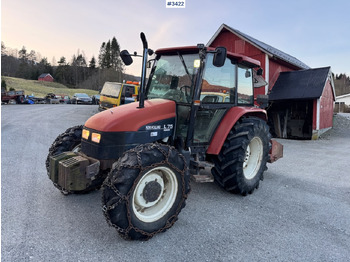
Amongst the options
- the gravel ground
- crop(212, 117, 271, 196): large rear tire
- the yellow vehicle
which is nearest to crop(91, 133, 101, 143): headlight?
the gravel ground

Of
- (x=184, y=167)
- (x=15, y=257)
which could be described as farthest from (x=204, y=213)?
(x=15, y=257)

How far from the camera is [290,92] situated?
1251cm

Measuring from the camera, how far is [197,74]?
3449 millimetres

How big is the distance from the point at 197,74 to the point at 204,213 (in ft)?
6.09

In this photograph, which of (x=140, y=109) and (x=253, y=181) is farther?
(x=253, y=181)

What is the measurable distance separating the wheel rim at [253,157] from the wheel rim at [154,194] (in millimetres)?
1801

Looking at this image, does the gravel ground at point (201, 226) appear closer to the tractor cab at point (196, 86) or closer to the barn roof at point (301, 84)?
the tractor cab at point (196, 86)

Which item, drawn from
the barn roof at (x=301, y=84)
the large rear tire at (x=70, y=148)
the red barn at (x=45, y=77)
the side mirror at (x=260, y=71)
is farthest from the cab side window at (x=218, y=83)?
the red barn at (x=45, y=77)

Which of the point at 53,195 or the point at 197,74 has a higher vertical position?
the point at 197,74

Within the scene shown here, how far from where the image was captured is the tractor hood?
3.01 meters

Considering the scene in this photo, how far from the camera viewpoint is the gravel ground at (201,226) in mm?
2496

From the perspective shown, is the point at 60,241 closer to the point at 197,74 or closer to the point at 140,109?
the point at 140,109

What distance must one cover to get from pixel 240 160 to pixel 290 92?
33.5ft

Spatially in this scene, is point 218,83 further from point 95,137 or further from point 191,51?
point 95,137
